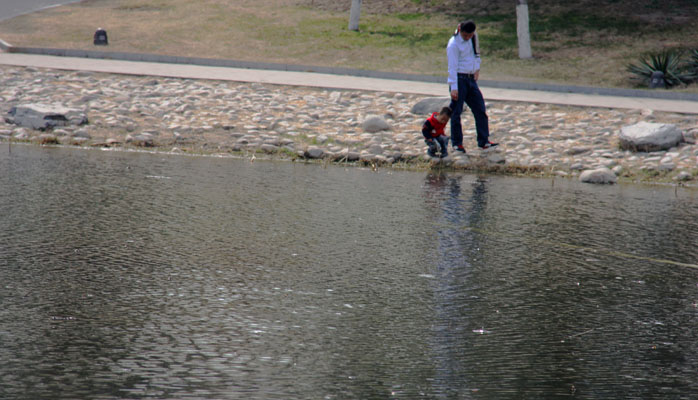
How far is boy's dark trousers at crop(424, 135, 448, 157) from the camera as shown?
38.9 feet

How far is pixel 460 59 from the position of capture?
11641mm

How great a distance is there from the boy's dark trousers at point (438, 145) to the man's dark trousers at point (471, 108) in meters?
0.32

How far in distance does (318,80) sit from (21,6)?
55.5ft

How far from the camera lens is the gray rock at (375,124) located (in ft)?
43.3

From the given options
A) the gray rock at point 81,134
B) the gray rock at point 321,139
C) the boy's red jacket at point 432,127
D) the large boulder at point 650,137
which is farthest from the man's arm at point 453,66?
the gray rock at point 81,134

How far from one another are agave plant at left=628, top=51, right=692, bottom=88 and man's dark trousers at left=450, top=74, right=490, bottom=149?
8.59 m

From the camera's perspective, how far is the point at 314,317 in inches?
184

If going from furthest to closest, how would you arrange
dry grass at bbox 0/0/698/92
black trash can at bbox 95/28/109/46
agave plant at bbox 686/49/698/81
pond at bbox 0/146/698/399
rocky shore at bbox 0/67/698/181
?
black trash can at bbox 95/28/109/46 < dry grass at bbox 0/0/698/92 < agave plant at bbox 686/49/698/81 < rocky shore at bbox 0/67/698/181 < pond at bbox 0/146/698/399

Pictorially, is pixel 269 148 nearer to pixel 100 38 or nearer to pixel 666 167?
pixel 666 167

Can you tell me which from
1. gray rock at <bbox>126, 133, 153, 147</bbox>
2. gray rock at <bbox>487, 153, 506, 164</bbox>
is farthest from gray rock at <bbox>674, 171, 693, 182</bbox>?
gray rock at <bbox>126, 133, 153, 147</bbox>

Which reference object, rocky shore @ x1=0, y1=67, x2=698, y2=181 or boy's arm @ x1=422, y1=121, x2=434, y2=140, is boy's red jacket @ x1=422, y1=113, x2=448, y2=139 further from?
rocky shore @ x1=0, y1=67, x2=698, y2=181

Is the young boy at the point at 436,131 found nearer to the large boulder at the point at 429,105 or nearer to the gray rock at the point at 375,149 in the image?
the gray rock at the point at 375,149

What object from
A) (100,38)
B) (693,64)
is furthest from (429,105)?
(100,38)

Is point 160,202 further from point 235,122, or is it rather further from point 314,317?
point 235,122
